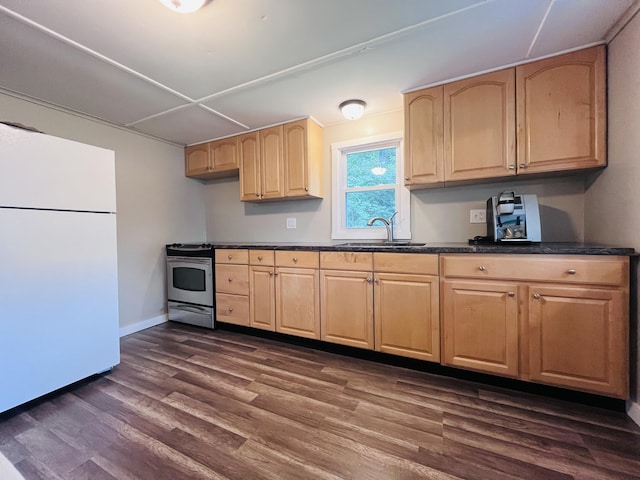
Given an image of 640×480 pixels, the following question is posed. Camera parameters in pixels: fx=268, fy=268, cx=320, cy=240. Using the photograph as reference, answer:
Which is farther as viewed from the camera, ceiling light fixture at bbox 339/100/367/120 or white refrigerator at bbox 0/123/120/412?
ceiling light fixture at bbox 339/100/367/120

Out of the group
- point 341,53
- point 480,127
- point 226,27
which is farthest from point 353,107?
point 226,27

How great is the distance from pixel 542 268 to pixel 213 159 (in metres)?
3.32

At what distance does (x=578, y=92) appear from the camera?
173 centimetres

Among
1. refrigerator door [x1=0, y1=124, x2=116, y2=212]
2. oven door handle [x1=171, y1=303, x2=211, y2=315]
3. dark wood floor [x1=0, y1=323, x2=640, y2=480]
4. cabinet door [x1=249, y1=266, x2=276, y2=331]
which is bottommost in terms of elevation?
dark wood floor [x1=0, y1=323, x2=640, y2=480]

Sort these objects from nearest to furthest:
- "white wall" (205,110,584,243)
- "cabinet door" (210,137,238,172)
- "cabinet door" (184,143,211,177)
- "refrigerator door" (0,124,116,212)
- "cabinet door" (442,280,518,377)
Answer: "refrigerator door" (0,124,116,212) → "cabinet door" (442,280,518,377) → "white wall" (205,110,584,243) → "cabinet door" (210,137,238,172) → "cabinet door" (184,143,211,177)

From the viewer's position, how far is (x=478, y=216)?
230cm

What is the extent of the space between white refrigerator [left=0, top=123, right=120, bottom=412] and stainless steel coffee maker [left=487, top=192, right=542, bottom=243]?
2842 millimetres

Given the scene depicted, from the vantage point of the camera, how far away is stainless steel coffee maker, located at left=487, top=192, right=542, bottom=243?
1.86m

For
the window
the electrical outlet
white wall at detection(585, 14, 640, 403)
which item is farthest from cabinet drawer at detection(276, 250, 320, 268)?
white wall at detection(585, 14, 640, 403)

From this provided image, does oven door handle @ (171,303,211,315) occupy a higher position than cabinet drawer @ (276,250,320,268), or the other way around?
cabinet drawer @ (276,250,320,268)

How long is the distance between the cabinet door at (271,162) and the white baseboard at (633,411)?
2.88m

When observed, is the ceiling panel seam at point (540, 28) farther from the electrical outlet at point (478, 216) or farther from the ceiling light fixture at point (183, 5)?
the ceiling light fixture at point (183, 5)

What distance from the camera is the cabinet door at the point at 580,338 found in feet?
4.77

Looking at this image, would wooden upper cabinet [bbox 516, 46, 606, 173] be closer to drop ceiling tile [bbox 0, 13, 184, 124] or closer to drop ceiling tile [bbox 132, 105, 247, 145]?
drop ceiling tile [bbox 132, 105, 247, 145]
